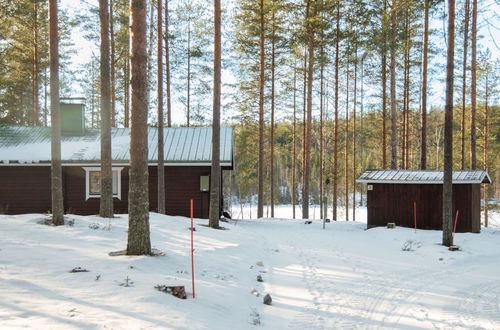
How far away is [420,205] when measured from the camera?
1591 centimetres

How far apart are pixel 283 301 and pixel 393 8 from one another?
627 inches

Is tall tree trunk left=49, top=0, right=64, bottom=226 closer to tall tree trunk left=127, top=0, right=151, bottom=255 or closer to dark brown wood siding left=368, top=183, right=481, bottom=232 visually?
tall tree trunk left=127, top=0, right=151, bottom=255

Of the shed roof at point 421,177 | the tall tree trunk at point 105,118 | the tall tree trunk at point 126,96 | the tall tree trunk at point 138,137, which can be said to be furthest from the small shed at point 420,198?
the tall tree trunk at point 126,96

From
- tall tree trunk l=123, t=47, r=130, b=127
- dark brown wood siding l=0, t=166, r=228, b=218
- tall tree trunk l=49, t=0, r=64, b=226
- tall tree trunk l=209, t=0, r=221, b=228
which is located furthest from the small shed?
tall tree trunk l=123, t=47, r=130, b=127

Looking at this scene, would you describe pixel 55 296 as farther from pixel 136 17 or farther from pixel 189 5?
pixel 189 5

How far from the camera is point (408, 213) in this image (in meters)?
16.2

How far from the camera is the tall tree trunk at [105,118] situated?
36.8 feet

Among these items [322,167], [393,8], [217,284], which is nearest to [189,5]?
[393,8]

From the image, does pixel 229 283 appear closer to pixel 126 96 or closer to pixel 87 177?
pixel 87 177

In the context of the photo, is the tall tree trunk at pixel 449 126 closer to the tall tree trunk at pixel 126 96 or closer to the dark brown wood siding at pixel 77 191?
the dark brown wood siding at pixel 77 191

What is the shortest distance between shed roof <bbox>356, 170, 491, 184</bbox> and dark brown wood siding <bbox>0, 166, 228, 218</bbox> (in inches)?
300

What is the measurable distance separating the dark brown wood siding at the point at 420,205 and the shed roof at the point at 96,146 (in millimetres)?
6962

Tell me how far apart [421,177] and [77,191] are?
1530 centimetres

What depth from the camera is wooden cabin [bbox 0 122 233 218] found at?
665 inches
